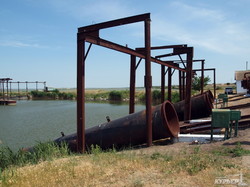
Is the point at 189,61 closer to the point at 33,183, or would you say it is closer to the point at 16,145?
the point at 16,145

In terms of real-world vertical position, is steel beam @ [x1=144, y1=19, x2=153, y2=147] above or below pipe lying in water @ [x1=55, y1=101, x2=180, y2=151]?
above

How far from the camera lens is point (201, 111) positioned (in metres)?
15.1

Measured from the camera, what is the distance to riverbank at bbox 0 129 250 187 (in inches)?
166

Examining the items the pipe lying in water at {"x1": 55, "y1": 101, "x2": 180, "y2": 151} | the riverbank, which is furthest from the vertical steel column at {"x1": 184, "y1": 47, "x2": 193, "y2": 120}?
the riverbank

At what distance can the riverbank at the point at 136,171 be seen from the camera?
4.22 m

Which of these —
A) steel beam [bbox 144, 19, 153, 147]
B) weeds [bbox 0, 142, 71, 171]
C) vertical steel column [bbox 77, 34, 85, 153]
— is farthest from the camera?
steel beam [bbox 144, 19, 153, 147]

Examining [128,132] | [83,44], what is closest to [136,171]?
[128,132]

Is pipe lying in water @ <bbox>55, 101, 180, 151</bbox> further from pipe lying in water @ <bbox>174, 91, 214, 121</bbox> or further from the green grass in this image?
pipe lying in water @ <bbox>174, 91, 214, 121</bbox>

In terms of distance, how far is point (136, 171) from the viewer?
473cm

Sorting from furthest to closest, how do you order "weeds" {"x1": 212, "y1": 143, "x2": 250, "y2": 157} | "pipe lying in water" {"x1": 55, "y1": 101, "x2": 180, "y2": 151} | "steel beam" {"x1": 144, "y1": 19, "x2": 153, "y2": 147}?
"pipe lying in water" {"x1": 55, "y1": 101, "x2": 180, "y2": 151}
"steel beam" {"x1": 144, "y1": 19, "x2": 153, "y2": 147}
"weeds" {"x1": 212, "y1": 143, "x2": 250, "y2": 157}

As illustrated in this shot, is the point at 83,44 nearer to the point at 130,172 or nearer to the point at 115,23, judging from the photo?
the point at 115,23

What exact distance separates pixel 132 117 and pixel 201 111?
7.81 meters

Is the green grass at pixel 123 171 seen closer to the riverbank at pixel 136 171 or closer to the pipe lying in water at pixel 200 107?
the riverbank at pixel 136 171

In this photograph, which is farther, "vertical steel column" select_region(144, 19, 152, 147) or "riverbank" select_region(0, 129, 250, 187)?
"vertical steel column" select_region(144, 19, 152, 147)
